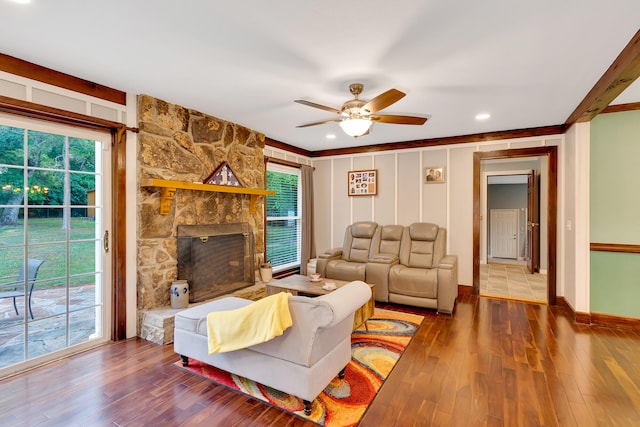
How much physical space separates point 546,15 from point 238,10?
1847mm

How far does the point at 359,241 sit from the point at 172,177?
3.02m

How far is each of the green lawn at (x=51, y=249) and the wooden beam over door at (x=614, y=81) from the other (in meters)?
4.57

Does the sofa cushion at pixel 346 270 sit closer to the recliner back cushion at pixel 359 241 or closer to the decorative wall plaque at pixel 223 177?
the recliner back cushion at pixel 359 241

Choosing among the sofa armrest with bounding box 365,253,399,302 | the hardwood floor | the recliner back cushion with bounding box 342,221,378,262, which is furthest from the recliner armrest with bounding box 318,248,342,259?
the hardwood floor

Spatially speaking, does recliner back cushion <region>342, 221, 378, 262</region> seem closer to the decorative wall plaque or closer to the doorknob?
the decorative wall plaque

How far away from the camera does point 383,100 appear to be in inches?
98.7

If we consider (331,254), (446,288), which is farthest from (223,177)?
(446,288)

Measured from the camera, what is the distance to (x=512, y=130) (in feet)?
14.7

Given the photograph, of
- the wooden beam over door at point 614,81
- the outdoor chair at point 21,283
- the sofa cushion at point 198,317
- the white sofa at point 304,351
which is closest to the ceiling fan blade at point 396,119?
the wooden beam over door at point 614,81

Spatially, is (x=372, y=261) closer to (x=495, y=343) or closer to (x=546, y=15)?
(x=495, y=343)

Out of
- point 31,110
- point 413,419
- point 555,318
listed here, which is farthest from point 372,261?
point 31,110

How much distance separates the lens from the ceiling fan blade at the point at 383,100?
2360 mm

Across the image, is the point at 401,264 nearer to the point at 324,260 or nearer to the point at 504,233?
the point at 324,260

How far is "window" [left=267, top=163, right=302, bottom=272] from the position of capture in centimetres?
528
